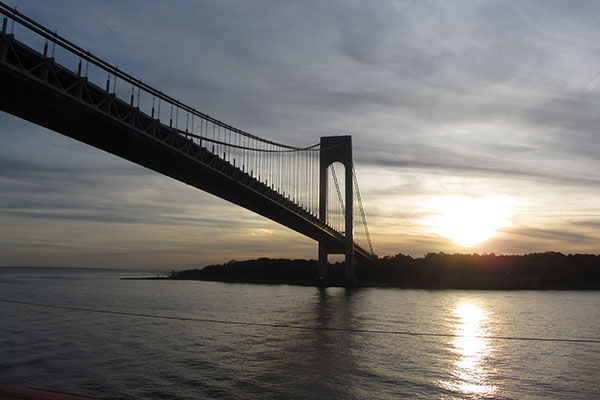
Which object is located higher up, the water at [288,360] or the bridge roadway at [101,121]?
the bridge roadway at [101,121]

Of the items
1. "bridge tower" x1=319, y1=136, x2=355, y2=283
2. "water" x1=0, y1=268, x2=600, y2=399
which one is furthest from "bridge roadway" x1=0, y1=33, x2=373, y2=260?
"bridge tower" x1=319, y1=136, x2=355, y2=283

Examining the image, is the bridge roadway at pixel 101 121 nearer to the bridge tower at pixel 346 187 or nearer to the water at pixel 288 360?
the water at pixel 288 360

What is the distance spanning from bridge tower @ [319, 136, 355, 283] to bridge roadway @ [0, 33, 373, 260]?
32.8 meters

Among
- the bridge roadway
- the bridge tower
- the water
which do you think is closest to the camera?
the water

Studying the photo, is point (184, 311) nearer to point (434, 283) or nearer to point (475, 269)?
point (434, 283)

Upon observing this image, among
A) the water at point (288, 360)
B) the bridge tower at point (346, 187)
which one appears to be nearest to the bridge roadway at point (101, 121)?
the water at point (288, 360)

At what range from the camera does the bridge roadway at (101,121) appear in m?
20.5

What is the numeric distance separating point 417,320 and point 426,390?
19.4 metres

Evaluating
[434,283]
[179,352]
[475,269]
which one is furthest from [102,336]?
[475,269]

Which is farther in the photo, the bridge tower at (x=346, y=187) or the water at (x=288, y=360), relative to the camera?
the bridge tower at (x=346, y=187)

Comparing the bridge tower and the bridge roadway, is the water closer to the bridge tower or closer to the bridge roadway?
the bridge roadway

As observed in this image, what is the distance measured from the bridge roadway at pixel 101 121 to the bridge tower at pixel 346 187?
1289 inches

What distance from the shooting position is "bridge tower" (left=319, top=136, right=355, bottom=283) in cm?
7256

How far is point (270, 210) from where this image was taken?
47250mm
